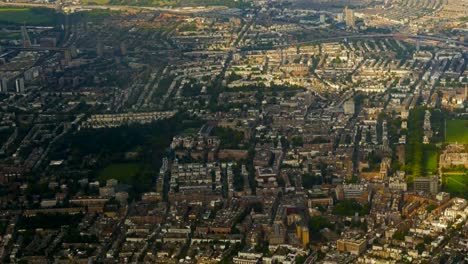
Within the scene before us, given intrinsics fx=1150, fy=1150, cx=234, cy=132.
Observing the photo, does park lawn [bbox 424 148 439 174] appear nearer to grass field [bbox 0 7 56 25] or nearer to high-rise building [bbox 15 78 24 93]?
high-rise building [bbox 15 78 24 93]

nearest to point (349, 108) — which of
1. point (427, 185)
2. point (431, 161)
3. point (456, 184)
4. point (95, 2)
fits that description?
point (431, 161)

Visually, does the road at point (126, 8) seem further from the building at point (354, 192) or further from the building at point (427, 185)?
the building at point (427, 185)

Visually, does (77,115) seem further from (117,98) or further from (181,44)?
(181,44)

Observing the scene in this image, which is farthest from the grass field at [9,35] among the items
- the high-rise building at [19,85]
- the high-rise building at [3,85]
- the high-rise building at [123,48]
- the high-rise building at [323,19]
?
the high-rise building at [323,19]

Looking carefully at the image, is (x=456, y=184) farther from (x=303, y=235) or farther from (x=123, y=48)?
(x=123, y=48)

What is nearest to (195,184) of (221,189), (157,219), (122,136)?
(221,189)

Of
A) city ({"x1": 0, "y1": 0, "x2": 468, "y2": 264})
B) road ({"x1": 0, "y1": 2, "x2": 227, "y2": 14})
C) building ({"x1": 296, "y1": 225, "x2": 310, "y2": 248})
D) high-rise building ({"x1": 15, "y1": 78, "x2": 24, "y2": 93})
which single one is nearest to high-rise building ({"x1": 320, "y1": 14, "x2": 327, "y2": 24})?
city ({"x1": 0, "y1": 0, "x2": 468, "y2": 264})
